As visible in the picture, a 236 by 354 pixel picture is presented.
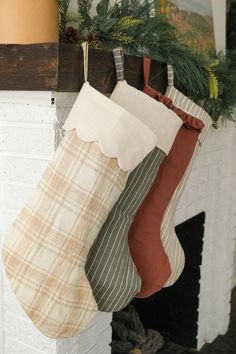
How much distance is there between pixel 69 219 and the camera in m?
0.82

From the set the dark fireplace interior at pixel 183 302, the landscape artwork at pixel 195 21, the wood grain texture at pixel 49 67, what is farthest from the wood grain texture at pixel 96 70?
the dark fireplace interior at pixel 183 302

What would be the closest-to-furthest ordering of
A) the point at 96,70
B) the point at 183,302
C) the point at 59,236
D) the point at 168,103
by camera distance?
the point at 59,236, the point at 96,70, the point at 168,103, the point at 183,302

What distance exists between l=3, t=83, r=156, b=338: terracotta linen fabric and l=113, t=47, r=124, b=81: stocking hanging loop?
0.15 meters

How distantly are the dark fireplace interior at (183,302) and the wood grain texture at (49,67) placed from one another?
110cm

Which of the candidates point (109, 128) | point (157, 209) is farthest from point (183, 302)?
point (109, 128)

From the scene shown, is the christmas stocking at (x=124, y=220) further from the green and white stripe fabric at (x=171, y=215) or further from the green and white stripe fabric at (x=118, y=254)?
the green and white stripe fabric at (x=171, y=215)

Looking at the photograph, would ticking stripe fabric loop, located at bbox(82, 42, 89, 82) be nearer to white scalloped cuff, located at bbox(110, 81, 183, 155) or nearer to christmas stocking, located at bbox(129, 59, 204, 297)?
white scalloped cuff, located at bbox(110, 81, 183, 155)

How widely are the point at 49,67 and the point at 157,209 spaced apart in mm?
485

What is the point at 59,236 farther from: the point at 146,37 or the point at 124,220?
the point at 146,37

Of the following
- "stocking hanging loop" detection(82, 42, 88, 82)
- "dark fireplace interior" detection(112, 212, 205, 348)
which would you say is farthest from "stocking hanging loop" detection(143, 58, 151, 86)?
"dark fireplace interior" detection(112, 212, 205, 348)

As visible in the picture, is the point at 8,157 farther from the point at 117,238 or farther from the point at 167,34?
the point at 167,34

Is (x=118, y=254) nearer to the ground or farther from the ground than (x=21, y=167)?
nearer to the ground

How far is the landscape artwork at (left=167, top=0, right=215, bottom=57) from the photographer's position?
1.53 m

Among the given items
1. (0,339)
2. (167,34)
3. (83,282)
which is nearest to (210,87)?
(167,34)
